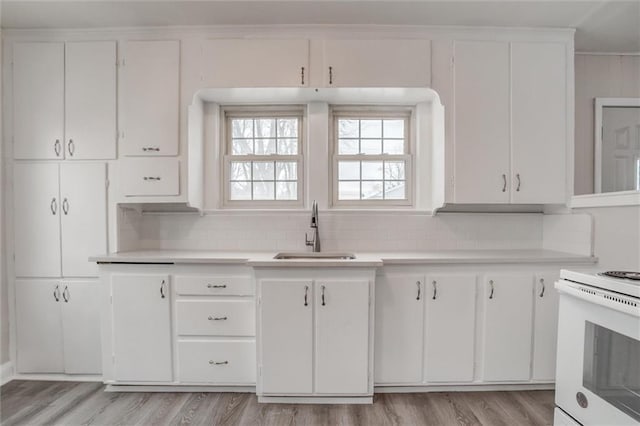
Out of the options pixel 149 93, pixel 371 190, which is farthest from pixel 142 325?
pixel 371 190

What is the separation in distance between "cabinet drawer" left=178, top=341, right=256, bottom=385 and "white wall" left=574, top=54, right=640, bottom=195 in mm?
2959

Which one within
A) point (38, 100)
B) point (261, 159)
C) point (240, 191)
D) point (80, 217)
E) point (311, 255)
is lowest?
point (311, 255)

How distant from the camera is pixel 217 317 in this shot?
86.1 inches

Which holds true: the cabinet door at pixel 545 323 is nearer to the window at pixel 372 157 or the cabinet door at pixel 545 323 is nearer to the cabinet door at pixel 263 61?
the window at pixel 372 157

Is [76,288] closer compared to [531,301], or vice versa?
[531,301]

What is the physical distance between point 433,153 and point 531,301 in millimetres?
1289

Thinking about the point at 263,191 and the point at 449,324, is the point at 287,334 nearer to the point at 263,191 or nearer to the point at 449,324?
the point at 449,324

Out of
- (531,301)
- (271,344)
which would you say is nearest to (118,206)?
(271,344)

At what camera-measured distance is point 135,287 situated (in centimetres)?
220

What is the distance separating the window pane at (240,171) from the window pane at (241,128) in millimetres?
243

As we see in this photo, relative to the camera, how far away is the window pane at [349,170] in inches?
111

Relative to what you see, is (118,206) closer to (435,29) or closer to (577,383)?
(435,29)

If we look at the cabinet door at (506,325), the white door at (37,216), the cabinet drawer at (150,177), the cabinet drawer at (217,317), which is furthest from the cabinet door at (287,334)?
the white door at (37,216)

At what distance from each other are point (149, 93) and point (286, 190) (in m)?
1.27
